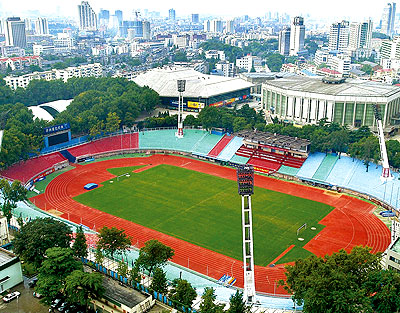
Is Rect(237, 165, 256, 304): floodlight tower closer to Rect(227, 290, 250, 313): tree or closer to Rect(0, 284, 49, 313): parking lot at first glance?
Rect(227, 290, 250, 313): tree

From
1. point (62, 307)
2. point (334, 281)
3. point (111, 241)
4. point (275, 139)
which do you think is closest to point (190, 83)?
point (275, 139)

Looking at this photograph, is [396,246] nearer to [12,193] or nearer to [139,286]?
[139,286]

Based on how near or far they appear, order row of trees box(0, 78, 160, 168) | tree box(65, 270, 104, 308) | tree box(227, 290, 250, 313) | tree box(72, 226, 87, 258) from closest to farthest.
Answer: tree box(227, 290, 250, 313) → tree box(65, 270, 104, 308) → tree box(72, 226, 87, 258) → row of trees box(0, 78, 160, 168)

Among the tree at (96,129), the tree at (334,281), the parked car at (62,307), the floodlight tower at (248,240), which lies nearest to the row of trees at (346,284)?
the tree at (334,281)

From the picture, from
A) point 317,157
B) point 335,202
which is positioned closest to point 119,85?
point 317,157

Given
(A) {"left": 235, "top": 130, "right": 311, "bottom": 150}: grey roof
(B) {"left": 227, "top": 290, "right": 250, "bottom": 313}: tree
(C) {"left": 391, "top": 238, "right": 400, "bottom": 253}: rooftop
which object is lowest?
(B) {"left": 227, "top": 290, "right": 250, "bottom": 313}: tree

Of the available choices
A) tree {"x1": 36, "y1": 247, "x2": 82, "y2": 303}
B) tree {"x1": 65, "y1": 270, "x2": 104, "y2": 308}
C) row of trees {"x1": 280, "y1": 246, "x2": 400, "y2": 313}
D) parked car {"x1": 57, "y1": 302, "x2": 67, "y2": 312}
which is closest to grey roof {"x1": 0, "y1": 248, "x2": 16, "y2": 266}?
tree {"x1": 36, "y1": 247, "x2": 82, "y2": 303}
